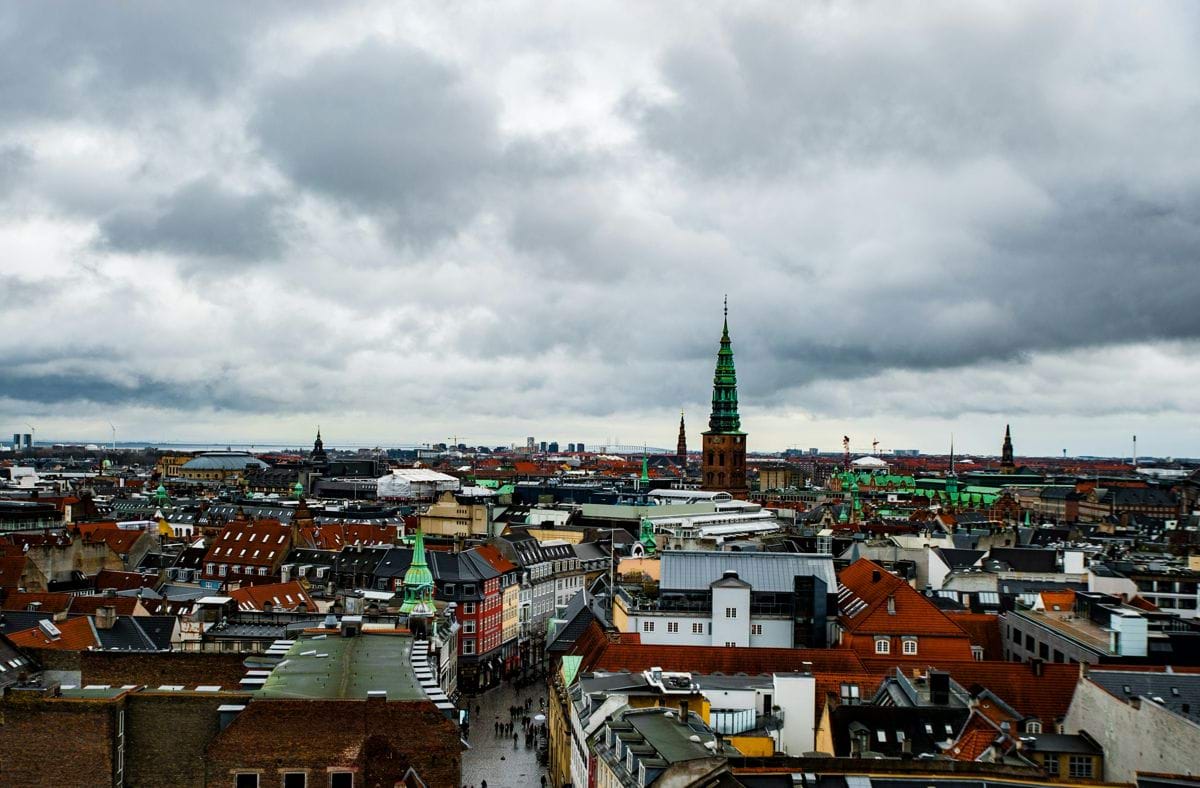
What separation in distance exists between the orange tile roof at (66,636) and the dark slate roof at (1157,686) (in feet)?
141

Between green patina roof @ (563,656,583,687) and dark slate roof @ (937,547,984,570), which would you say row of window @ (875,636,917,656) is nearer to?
green patina roof @ (563,656,583,687)

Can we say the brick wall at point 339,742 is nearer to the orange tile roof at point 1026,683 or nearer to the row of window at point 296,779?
the row of window at point 296,779

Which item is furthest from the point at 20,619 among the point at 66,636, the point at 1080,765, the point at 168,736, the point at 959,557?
the point at 959,557

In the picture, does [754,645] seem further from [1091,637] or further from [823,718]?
[823,718]

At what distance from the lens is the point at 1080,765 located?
141ft

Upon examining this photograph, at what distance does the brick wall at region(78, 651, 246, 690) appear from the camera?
44.4 metres

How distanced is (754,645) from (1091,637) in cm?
1818

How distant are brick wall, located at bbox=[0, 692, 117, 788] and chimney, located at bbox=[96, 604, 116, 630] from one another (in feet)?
104

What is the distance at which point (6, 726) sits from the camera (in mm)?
33531

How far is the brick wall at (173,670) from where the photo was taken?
4441 centimetres

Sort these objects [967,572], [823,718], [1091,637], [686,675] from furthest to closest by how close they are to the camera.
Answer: [967,572], [1091,637], [686,675], [823,718]

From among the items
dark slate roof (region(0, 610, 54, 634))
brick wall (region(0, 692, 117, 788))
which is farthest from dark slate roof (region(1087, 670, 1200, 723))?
dark slate roof (region(0, 610, 54, 634))

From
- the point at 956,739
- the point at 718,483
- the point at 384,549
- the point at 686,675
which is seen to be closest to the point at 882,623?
the point at 686,675

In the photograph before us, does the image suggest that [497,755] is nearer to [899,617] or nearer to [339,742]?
[899,617]
